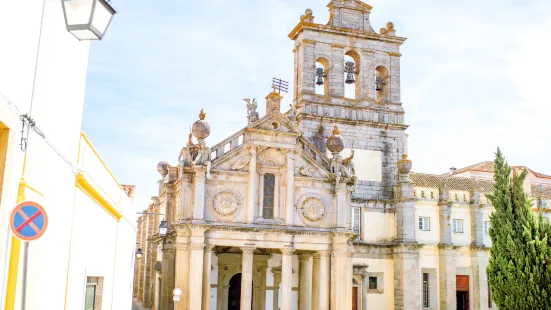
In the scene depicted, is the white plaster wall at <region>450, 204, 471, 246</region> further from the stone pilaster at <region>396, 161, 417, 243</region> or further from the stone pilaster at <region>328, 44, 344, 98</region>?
the stone pilaster at <region>328, 44, 344, 98</region>

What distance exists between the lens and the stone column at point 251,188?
27.1 m

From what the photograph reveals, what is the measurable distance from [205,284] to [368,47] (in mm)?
16961

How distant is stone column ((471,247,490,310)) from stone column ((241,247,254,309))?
14544 mm

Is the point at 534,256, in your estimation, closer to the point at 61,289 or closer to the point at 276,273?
the point at 276,273

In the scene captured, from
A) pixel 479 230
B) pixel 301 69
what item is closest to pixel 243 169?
pixel 301 69

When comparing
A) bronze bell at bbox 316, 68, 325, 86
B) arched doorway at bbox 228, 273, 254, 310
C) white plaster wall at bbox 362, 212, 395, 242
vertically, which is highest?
bronze bell at bbox 316, 68, 325, 86

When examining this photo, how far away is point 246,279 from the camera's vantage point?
2617 cm

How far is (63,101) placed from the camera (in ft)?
27.9

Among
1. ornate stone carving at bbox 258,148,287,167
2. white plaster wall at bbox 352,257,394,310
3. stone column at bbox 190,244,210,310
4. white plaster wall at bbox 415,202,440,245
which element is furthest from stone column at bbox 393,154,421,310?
stone column at bbox 190,244,210,310

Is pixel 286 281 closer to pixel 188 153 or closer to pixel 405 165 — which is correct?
pixel 188 153

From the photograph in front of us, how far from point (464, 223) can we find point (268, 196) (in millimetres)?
13378

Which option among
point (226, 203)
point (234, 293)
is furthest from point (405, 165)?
point (234, 293)

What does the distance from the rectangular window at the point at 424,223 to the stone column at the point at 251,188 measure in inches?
445

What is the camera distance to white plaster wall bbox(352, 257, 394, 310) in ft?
106
